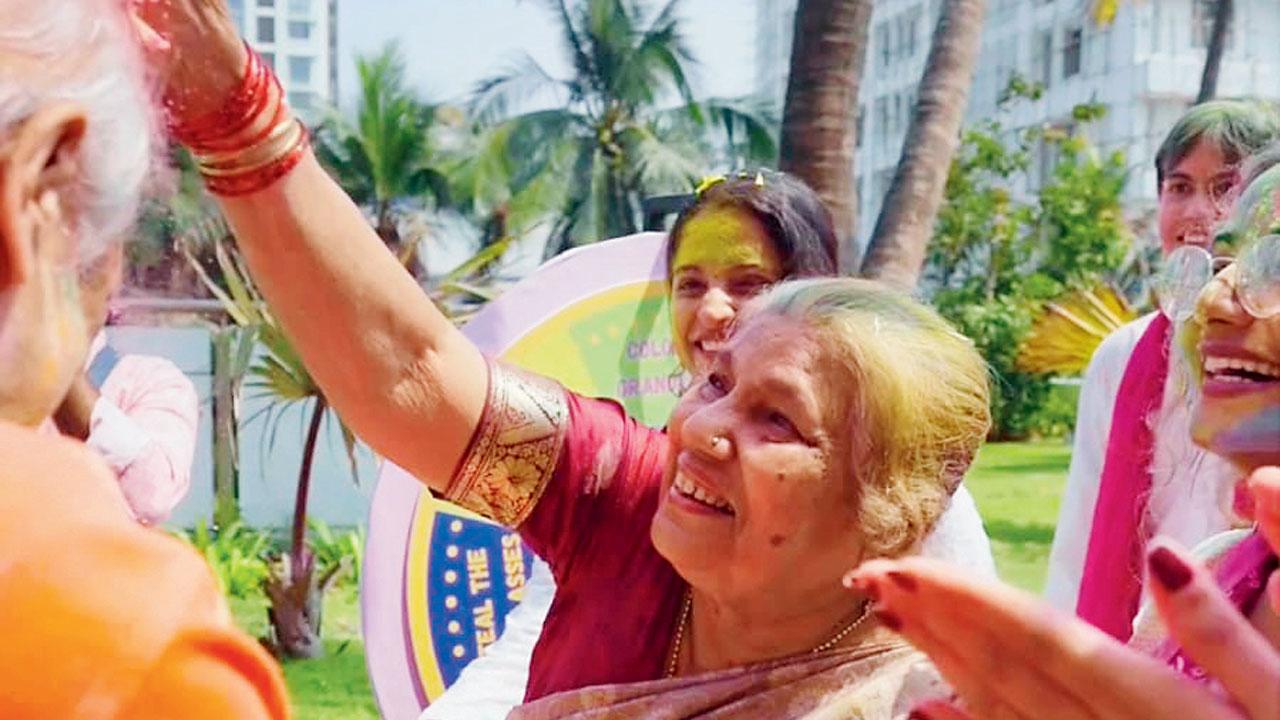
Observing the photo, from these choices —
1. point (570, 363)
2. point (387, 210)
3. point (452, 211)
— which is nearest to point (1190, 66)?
point (452, 211)

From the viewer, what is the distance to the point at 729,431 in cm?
187

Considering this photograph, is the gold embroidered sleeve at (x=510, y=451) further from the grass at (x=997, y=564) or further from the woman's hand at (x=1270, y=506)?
the woman's hand at (x=1270, y=506)

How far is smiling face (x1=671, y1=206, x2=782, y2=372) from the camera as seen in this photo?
281 cm

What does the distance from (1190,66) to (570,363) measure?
27.5 m

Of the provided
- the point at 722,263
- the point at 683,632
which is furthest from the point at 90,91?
the point at 722,263

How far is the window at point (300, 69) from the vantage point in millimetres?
15148

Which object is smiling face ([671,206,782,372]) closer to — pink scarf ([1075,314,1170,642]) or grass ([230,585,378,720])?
pink scarf ([1075,314,1170,642])

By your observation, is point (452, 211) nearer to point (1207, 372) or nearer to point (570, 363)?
point (570, 363)

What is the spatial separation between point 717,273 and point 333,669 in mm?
6267

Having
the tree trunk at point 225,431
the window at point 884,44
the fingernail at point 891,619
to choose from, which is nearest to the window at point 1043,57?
the window at point 884,44

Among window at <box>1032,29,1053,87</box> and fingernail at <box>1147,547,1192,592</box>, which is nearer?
fingernail at <box>1147,547,1192,592</box>

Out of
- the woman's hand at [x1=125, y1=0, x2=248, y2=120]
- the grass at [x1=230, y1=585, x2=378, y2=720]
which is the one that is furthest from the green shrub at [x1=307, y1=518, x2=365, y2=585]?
the woman's hand at [x1=125, y1=0, x2=248, y2=120]

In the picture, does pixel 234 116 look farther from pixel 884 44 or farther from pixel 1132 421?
pixel 884 44

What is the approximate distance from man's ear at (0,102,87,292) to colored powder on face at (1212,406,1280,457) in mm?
996
